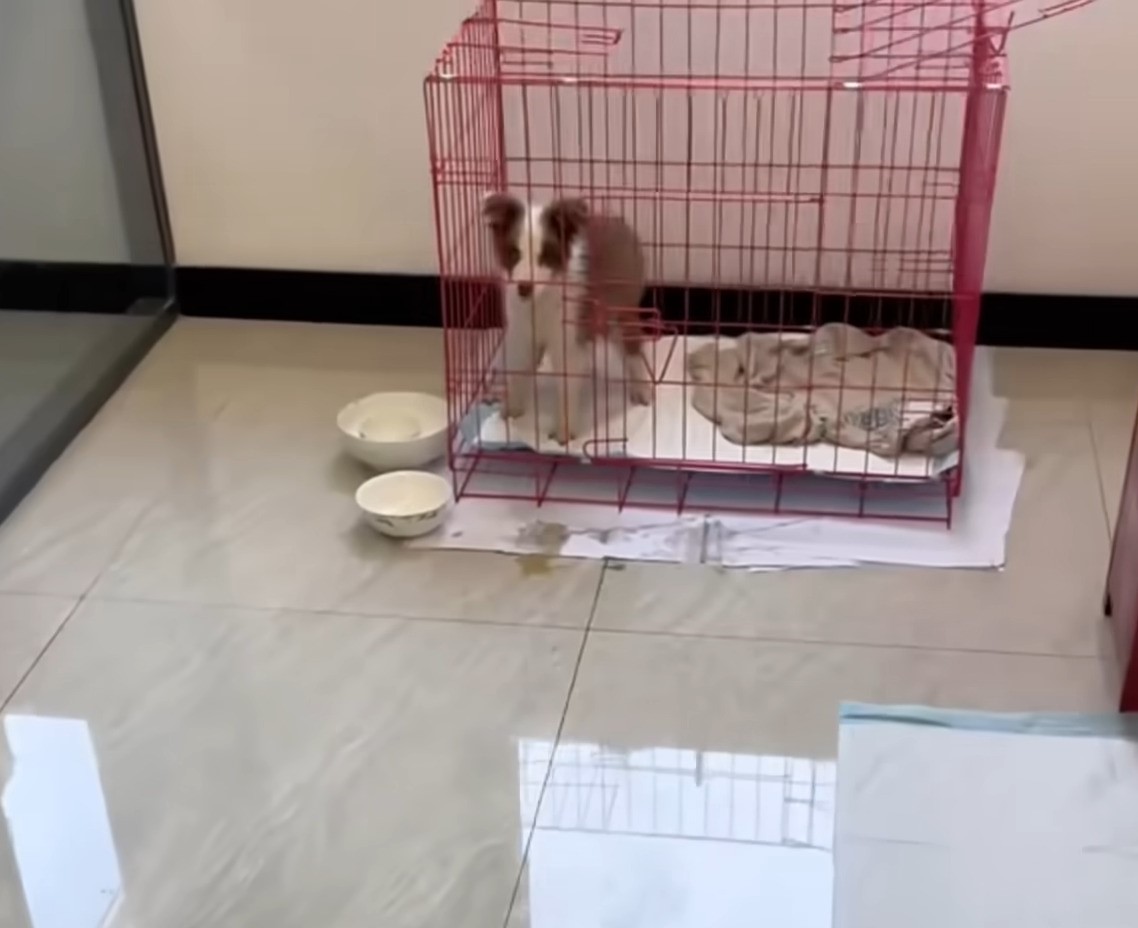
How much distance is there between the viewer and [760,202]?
278 centimetres

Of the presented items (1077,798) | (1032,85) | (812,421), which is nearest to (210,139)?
(812,421)

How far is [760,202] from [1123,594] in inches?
41.2

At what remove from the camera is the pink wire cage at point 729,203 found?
245 cm

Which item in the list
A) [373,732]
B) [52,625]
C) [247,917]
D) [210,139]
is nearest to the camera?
[247,917]

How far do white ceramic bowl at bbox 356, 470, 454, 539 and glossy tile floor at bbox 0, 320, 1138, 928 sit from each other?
0.15ft

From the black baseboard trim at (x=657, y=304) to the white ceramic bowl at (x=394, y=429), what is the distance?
367mm

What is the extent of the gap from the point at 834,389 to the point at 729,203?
0.46 m

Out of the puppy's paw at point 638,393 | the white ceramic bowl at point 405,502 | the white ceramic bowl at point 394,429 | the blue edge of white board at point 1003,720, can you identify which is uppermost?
→ the puppy's paw at point 638,393

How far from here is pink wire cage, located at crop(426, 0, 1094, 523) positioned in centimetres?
245

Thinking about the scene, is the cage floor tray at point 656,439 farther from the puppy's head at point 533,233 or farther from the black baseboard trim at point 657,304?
the black baseboard trim at point 657,304

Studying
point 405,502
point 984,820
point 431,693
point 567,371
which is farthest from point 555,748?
point 567,371

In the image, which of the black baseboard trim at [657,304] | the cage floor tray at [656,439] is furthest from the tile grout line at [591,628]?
the black baseboard trim at [657,304]

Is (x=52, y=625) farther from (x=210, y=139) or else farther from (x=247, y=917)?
(x=210, y=139)

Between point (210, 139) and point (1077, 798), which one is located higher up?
point (210, 139)
